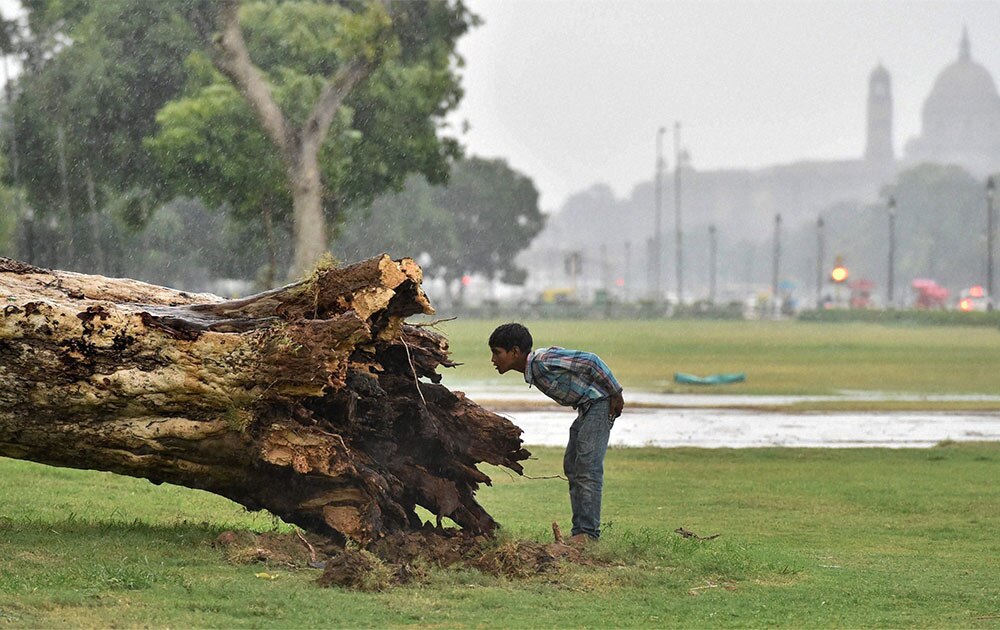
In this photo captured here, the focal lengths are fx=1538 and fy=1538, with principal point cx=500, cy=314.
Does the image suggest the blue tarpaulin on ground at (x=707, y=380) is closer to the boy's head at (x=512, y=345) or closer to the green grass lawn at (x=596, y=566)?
the green grass lawn at (x=596, y=566)

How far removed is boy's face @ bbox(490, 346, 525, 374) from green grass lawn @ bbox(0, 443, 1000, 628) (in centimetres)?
145

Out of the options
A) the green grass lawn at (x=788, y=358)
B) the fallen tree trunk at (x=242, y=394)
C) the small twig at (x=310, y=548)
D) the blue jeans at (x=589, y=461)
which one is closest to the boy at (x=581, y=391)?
the blue jeans at (x=589, y=461)

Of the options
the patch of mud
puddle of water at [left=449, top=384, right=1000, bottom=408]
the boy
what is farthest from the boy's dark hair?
puddle of water at [left=449, top=384, right=1000, bottom=408]

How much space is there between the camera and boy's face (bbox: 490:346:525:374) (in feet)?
36.6

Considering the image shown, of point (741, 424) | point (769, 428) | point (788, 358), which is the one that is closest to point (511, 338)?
point (769, 428)

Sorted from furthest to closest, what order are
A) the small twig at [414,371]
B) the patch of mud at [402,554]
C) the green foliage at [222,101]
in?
1. the green foliage at [222,101]
2. the small twig at [414,371]
3. the patch of mud at [402,554]

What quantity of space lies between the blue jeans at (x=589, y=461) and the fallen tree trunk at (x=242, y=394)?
3.11 feet

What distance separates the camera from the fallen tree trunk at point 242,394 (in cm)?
1032

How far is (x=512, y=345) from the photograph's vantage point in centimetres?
1112

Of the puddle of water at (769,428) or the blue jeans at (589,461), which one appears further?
the puddle of water at (769,428)

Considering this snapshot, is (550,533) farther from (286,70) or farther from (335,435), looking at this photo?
(286,70)

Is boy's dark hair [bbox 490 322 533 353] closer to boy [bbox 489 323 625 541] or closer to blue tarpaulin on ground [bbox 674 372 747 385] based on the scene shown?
boy [bbox 489 323 625 541]

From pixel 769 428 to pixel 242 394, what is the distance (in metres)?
16.8

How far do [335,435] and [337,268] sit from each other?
3.86 ft
